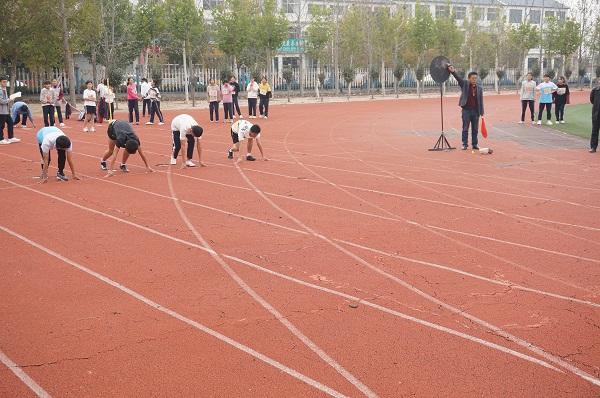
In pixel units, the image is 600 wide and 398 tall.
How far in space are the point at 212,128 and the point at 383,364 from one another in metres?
17.0

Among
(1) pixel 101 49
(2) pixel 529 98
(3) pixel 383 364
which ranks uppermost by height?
(1) pixel 101 49

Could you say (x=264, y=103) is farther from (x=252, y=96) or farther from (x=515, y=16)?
(x=515, y=16)

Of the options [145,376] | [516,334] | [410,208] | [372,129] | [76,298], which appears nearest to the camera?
[145,376]

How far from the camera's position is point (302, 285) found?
19.3 ft

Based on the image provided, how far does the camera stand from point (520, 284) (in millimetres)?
5859

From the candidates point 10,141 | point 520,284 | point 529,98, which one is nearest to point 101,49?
point 10,141

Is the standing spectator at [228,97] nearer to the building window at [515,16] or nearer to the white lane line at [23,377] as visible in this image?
the white lane line at [23,377]

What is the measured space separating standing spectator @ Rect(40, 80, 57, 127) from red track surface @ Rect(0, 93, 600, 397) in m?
8.17

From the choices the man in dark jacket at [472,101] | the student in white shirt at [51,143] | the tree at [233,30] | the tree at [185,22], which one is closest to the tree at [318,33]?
Result: the tree at [233,30]

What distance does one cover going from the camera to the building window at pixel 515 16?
70.8m

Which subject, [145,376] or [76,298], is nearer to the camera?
[145,376]

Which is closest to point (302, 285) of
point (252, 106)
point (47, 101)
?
point (47, 101)

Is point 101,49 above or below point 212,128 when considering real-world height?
above

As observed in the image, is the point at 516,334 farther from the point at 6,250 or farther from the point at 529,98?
the point at 529,98
